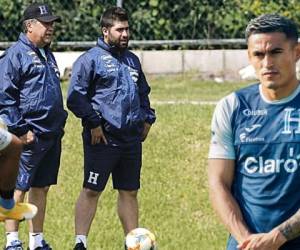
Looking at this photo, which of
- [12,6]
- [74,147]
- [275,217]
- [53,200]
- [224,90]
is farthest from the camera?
[12,6]

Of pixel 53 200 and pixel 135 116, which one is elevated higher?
pixel 135 116

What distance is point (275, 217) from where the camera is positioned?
16.9 ft

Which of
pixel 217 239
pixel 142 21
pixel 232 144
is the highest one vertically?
pixel 232 144

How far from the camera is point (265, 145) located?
513cm

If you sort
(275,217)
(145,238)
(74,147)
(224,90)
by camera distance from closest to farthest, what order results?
1. (275,217)
2. (145,238)
3. (74,147)
4. (224,90)

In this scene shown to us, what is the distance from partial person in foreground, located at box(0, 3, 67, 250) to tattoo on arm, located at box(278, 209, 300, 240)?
161 inches

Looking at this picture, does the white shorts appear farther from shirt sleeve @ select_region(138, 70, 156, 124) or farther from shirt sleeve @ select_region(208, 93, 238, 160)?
shirt sleeve @ select_region(138, 70, 156, 124)

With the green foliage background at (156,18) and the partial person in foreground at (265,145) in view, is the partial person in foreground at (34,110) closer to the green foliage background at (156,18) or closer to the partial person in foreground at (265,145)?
the partial person in foreground at (265,145)

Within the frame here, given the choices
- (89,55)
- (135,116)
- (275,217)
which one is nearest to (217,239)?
(135,116)

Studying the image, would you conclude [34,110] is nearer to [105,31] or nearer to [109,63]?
[109,63]

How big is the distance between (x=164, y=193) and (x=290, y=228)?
559 cm

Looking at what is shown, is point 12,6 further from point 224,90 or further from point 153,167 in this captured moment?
point 153,167

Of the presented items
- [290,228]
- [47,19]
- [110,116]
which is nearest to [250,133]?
[290,228]

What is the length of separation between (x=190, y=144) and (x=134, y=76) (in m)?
2.69
